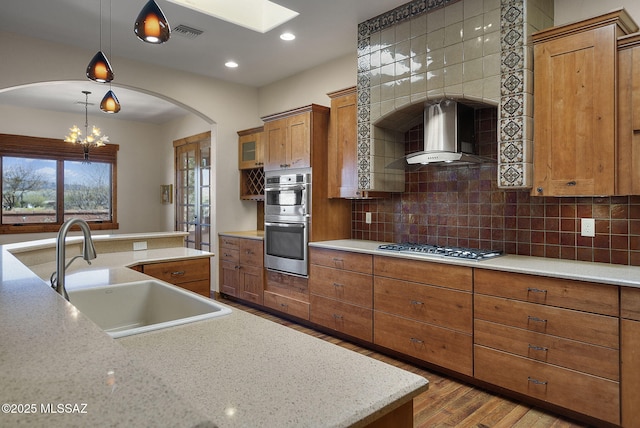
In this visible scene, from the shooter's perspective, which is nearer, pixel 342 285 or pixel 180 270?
pixel 180 270

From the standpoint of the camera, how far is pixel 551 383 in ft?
7.45

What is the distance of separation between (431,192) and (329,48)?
75.1 inches

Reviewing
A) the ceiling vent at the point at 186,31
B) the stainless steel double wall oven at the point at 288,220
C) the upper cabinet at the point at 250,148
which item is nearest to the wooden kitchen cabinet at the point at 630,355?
the stainless steel double wall oven at the point at 288,220

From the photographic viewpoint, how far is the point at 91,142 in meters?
5.97

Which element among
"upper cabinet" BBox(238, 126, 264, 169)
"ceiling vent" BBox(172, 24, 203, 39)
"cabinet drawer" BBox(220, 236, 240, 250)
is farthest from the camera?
"upper cabinet" BBox(238, 126, 264, 169)

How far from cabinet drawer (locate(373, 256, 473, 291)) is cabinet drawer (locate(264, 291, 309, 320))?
3.73 feet

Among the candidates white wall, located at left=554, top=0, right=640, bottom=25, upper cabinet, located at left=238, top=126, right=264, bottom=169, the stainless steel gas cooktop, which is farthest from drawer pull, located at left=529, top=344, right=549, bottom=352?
upper cabinet, located at left=238, top=126, right=264, bottom=169

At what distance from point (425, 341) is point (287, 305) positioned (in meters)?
1.77

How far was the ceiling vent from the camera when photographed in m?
3.59

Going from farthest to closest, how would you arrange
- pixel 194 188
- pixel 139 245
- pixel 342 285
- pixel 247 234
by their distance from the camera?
pixel 194 188, pixel 247 234, pixel 342 285, pixel 139 245

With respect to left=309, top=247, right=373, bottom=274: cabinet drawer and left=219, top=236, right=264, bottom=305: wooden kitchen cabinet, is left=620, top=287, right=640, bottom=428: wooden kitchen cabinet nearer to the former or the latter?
left=309, top=247, right=373, bottom=274: cabinet drawer

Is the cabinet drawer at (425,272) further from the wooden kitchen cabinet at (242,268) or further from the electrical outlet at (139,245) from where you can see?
the electrical outlet at (139,245)

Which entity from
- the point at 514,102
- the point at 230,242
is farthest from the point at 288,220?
the point at 514,102

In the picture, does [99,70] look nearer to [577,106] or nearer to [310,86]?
[310,86]
